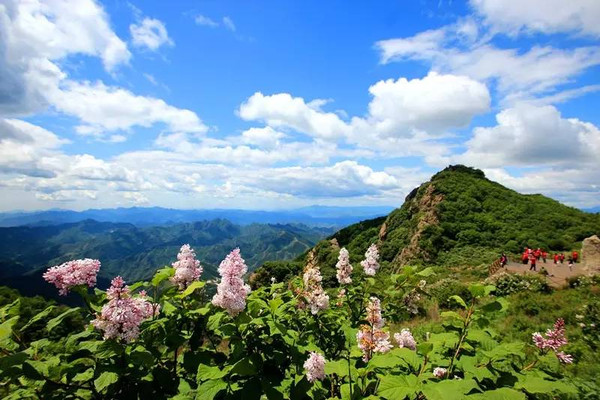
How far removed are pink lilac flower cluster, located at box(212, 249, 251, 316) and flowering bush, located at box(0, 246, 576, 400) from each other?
0.01 metres

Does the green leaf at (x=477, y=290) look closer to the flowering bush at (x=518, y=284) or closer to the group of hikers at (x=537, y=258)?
the flowering bush at (x=518, y=284)

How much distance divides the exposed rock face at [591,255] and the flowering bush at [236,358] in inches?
1144

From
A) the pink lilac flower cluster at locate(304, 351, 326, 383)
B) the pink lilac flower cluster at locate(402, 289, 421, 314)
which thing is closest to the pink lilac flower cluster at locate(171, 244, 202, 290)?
the pink lilac flower cluster at locate(304, 351, 326, 383)

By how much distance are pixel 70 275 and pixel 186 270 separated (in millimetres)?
1423

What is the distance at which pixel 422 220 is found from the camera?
205ft

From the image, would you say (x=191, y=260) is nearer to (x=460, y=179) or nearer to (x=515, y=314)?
(x=515, y=314)

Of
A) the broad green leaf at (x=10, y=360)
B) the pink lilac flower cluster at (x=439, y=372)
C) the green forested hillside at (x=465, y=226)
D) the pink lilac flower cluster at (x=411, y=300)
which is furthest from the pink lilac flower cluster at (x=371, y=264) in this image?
the green forested hillside at (x=465, y=226)

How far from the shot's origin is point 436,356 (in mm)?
4133

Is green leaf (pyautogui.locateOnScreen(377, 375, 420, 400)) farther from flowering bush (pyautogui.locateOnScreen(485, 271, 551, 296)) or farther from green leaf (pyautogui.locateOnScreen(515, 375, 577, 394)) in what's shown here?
flowering bush (pyautogui.locateOnScreen(485, 271, 551, 296))

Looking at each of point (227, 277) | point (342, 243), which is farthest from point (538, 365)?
point (342, 243)

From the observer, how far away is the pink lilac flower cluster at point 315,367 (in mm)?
3693

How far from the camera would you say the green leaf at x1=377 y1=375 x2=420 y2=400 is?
2.88m

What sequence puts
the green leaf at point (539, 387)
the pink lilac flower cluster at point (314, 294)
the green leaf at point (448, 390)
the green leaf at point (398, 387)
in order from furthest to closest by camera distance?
the pink lilac flower cluster at point (314, 294) < the green leaf at point (539, 387) < the green leaf at point (398, 387) < the green leaf at point (448, 390)

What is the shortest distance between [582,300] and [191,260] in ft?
64.7
